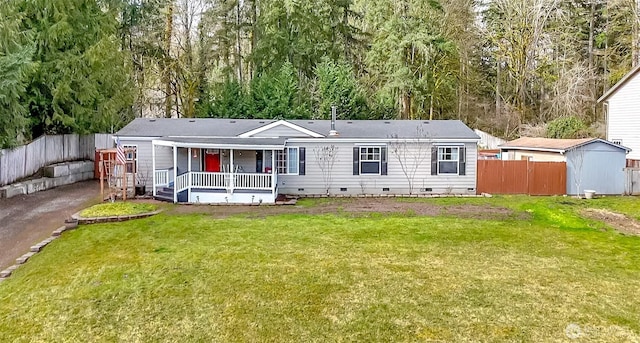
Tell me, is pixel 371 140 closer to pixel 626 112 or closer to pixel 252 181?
pixel 252 181

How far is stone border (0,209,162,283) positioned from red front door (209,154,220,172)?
389cm

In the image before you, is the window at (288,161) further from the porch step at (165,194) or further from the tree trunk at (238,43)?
the tree trunk at (238,43)

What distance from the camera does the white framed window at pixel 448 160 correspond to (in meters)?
17.0

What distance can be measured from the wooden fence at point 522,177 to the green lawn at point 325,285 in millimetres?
6162

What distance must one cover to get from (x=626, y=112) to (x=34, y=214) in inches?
960

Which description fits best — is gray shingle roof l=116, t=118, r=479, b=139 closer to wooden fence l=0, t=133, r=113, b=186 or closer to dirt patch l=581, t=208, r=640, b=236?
wooden fence l=0, t=133, r=113, b=186

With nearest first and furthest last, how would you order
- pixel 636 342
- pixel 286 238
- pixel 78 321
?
pixel 636 342, pixel 78 321, pixel 286 238

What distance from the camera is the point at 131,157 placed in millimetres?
16531

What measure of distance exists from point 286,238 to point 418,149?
8.66m

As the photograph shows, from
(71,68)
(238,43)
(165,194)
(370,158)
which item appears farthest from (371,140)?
(238,43)

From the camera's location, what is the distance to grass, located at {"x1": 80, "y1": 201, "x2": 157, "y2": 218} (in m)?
11.7

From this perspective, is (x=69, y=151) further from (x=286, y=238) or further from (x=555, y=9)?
(x=555, y=9)

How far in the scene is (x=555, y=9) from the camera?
2689cm

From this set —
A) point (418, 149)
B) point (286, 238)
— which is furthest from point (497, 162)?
point (286, 238)
